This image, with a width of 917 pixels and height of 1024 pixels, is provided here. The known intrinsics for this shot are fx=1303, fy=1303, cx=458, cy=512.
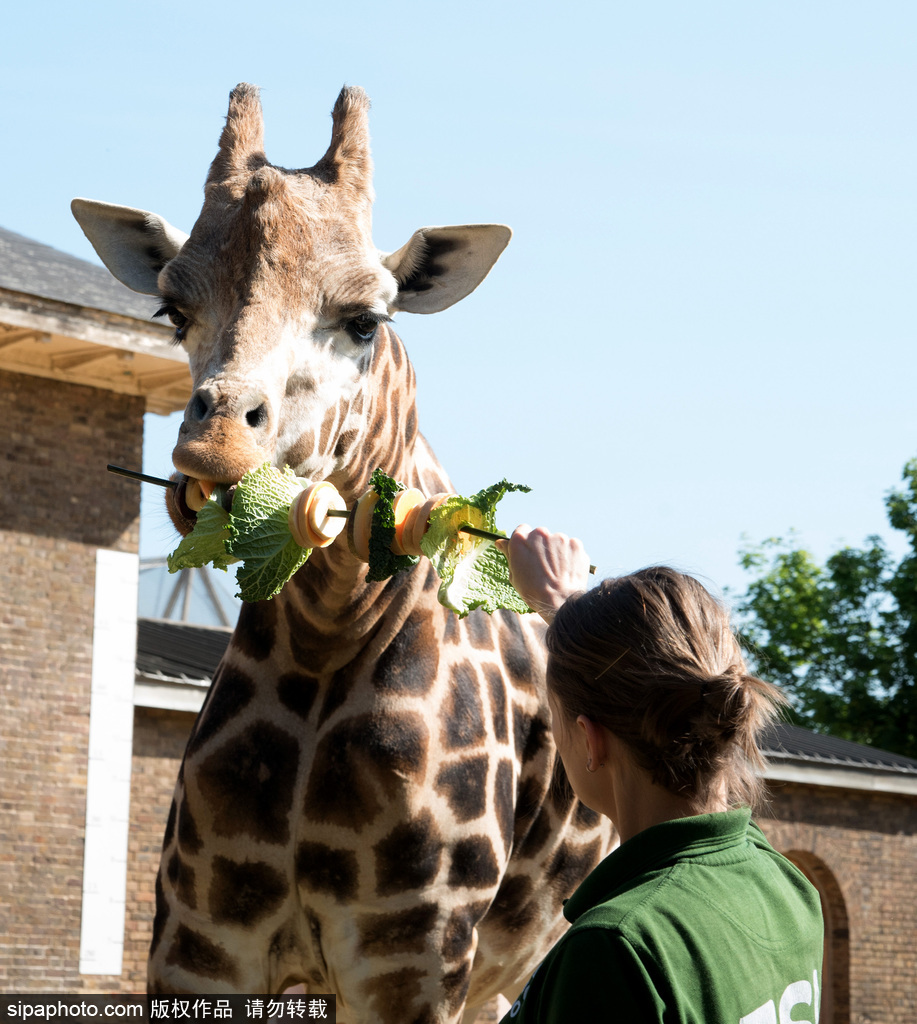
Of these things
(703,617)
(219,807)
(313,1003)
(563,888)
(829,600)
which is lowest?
(313,1003)

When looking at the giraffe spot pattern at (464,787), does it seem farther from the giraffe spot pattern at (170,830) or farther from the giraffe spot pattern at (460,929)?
the giraffe spot pattern at (170,830)

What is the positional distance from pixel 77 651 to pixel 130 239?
916cm

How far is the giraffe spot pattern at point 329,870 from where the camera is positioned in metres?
3.92

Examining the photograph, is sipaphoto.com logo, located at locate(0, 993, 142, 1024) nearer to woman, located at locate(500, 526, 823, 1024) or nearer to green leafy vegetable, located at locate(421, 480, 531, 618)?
green leafy vegetable, located at locate(421, 480, 531, 618)

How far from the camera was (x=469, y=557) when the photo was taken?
365 cm

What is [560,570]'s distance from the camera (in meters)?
3.42

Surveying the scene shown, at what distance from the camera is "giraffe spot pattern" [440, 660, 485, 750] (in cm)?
416

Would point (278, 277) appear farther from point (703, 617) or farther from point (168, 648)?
point (168, 648)

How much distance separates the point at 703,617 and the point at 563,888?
2802mm

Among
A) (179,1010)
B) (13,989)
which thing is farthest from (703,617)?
(13,989)

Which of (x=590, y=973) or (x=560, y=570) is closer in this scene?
(x=590, y=973)

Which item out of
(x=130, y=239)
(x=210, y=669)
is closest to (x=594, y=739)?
(x=130, y=239)

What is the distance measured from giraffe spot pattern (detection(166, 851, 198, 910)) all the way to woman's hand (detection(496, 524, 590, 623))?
1.48 m

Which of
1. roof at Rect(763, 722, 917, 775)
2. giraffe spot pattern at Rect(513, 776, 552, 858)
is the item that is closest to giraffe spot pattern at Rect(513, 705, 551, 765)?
giraffe spot pattern at Rect(513, 776, 552, 858)
